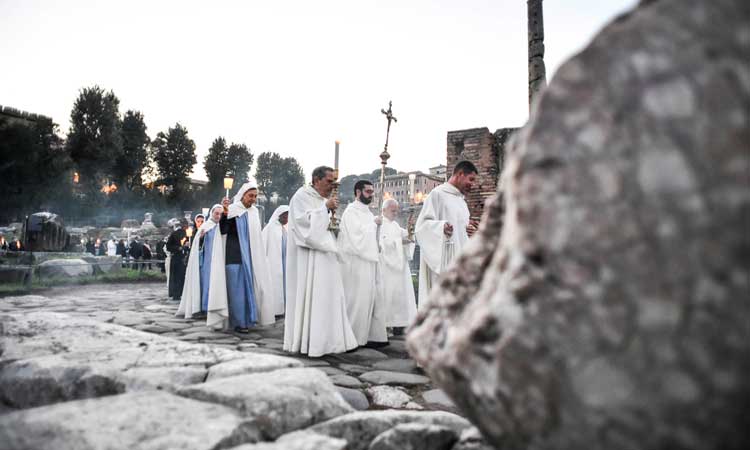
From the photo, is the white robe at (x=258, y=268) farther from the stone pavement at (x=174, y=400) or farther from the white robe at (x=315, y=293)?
the stone pavement at (x=174, y=400)

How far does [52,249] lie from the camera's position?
1962 centimetres

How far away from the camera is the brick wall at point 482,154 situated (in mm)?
10648

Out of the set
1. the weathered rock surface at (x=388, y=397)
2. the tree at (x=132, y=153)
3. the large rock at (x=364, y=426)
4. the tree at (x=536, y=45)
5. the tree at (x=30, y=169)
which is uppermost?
the tree at (x=132, y=153)

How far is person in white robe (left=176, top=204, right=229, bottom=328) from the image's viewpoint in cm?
658

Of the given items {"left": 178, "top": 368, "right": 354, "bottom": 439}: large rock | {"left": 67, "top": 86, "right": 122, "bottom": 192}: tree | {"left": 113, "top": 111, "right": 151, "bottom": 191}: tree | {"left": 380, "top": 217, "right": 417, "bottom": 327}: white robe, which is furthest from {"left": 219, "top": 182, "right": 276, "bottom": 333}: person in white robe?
{"left": 113, "top": 111, "right": 151, "bottom": 191}: tree

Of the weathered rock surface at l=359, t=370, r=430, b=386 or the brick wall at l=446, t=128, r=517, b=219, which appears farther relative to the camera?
the brick wall at l=446, t=128, r=517, b=219

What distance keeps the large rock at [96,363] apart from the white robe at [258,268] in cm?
410

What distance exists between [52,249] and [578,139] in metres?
24.0

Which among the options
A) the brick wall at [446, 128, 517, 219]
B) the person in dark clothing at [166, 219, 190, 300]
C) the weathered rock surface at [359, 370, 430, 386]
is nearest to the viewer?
the weathered rock surface at [359, 370, 430, 386]

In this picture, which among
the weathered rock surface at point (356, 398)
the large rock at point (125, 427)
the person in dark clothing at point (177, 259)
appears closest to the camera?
the large rock at point (125, 427)

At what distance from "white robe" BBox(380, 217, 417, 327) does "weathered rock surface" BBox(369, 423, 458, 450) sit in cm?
491

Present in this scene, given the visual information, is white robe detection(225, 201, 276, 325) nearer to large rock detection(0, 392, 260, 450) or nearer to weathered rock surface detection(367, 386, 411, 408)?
weathered rock surface detection(367, 386, 411, 408)

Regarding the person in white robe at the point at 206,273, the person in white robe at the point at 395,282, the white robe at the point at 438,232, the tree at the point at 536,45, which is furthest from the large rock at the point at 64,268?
the tree at the point at 536,45

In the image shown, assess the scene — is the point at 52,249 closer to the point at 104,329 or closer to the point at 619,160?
the point at 104,329
